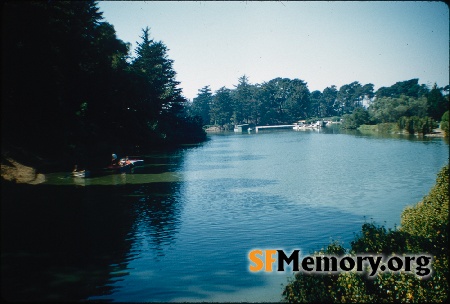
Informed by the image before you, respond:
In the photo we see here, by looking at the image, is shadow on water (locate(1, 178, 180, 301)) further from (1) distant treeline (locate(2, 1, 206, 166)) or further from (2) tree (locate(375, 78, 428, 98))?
(2) tree (locate(375, 78, 428, 98))

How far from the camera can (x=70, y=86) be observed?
43.2 metres

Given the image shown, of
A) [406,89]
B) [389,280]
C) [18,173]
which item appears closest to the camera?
[389,280]

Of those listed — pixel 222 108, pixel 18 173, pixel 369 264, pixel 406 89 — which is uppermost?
pixel 406 89

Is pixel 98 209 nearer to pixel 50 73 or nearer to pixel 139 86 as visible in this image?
pixel 50 73

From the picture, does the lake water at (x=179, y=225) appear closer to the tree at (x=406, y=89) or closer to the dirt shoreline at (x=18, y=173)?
the dirt shoreline at (x=18, y=173)

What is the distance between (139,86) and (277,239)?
174ft

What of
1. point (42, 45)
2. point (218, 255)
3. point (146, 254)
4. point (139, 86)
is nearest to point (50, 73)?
point (42, 45)

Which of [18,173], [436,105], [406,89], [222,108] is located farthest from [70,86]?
[406,89]

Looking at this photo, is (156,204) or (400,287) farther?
(156,204)

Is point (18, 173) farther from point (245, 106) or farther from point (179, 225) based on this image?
point (245, 106)

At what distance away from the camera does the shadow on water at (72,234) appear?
1258 cm

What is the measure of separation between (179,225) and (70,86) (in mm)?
32907

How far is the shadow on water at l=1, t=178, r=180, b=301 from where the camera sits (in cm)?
1258

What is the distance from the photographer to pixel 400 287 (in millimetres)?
8781
